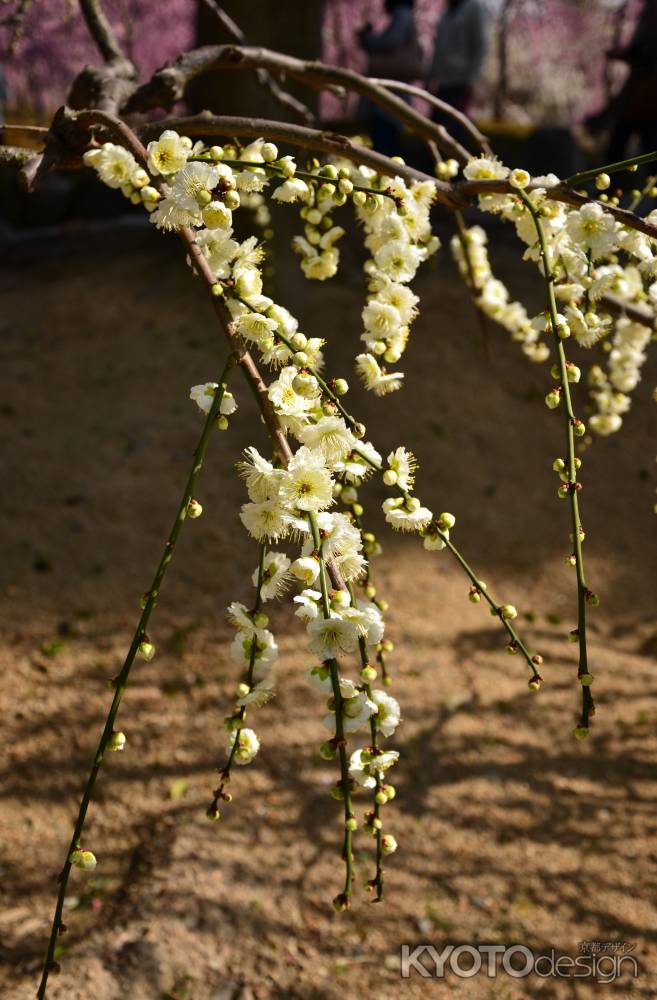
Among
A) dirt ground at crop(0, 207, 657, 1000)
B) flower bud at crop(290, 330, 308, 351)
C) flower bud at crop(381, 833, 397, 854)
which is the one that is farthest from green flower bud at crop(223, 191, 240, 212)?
dirt ground at crop(0, 207, 657, 1000)

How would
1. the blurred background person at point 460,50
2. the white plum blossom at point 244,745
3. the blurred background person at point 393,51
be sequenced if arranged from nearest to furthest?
the white plum blossom at point 244,745, the blurred background person at point 393,51, the blurred background person at point 460,50

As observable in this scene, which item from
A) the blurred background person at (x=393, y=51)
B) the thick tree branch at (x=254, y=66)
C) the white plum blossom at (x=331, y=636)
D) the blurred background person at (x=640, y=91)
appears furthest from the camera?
the blurred background person at (x=640, y=91)

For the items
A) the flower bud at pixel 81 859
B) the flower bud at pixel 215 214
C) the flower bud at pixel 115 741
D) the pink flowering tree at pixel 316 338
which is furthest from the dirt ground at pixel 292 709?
the flower bud at pixel 215 214

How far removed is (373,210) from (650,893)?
209 centimetres

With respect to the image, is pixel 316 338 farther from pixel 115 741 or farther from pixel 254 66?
pixel 254 66

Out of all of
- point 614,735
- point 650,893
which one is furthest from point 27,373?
point 650,893

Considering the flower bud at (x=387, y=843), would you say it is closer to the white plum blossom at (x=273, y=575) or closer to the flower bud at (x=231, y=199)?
the white plum blossom at (x=273, y=575)

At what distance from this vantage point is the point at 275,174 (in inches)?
52.9

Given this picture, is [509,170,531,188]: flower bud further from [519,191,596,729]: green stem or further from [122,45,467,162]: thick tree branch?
[122,45,467,162]: thick tree branch

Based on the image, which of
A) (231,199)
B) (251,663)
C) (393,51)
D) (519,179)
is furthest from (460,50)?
(251,663)

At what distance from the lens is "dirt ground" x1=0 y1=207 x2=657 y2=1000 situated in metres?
2.22

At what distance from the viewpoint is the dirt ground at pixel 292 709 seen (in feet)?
7.27

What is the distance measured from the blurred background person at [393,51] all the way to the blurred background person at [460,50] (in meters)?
0.30

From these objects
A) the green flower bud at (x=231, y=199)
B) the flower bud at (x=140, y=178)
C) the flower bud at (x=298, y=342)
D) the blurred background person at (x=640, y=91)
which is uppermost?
the green flower bud at (x=231, y=199)
